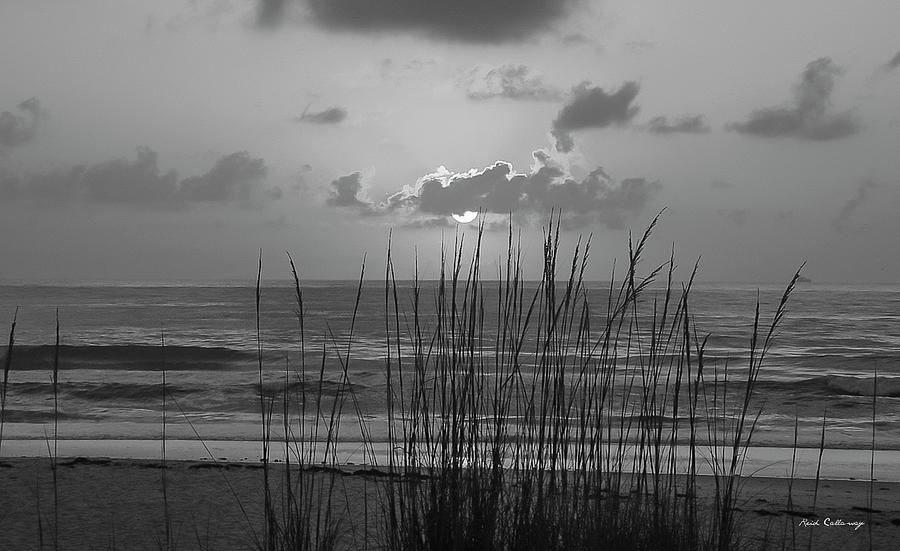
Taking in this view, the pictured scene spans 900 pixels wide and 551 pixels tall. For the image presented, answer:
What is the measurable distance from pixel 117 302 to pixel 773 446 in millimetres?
50543

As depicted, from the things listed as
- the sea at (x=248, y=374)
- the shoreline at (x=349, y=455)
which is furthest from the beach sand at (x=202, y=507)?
the sea at (x=248, y=374)

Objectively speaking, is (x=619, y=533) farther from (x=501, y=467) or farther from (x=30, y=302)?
(x=30, y=302)

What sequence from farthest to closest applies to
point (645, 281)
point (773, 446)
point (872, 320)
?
point (872, 320) < point (773, 446) < point (645, 281)

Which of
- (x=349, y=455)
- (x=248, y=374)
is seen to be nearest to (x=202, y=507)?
(x=349, y=455)

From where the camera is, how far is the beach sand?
16.0ft

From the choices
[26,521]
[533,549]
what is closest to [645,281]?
[533,549]

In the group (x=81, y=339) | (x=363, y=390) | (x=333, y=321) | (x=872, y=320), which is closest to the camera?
(x=363, y=390)

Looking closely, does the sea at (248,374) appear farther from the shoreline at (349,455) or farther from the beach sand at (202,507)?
the beach sand at (202,507)

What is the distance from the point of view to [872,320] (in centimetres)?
3603

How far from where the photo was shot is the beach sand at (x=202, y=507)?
487cm

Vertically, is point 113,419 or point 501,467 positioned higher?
point 501,467

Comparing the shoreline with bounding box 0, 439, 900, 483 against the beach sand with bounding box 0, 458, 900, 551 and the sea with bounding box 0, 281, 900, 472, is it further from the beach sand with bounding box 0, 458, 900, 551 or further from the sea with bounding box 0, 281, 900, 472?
the beach sand with bounding box 0, 458, 900, 551

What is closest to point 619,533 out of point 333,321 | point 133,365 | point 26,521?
point 26,521

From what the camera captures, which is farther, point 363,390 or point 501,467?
point 363,390
